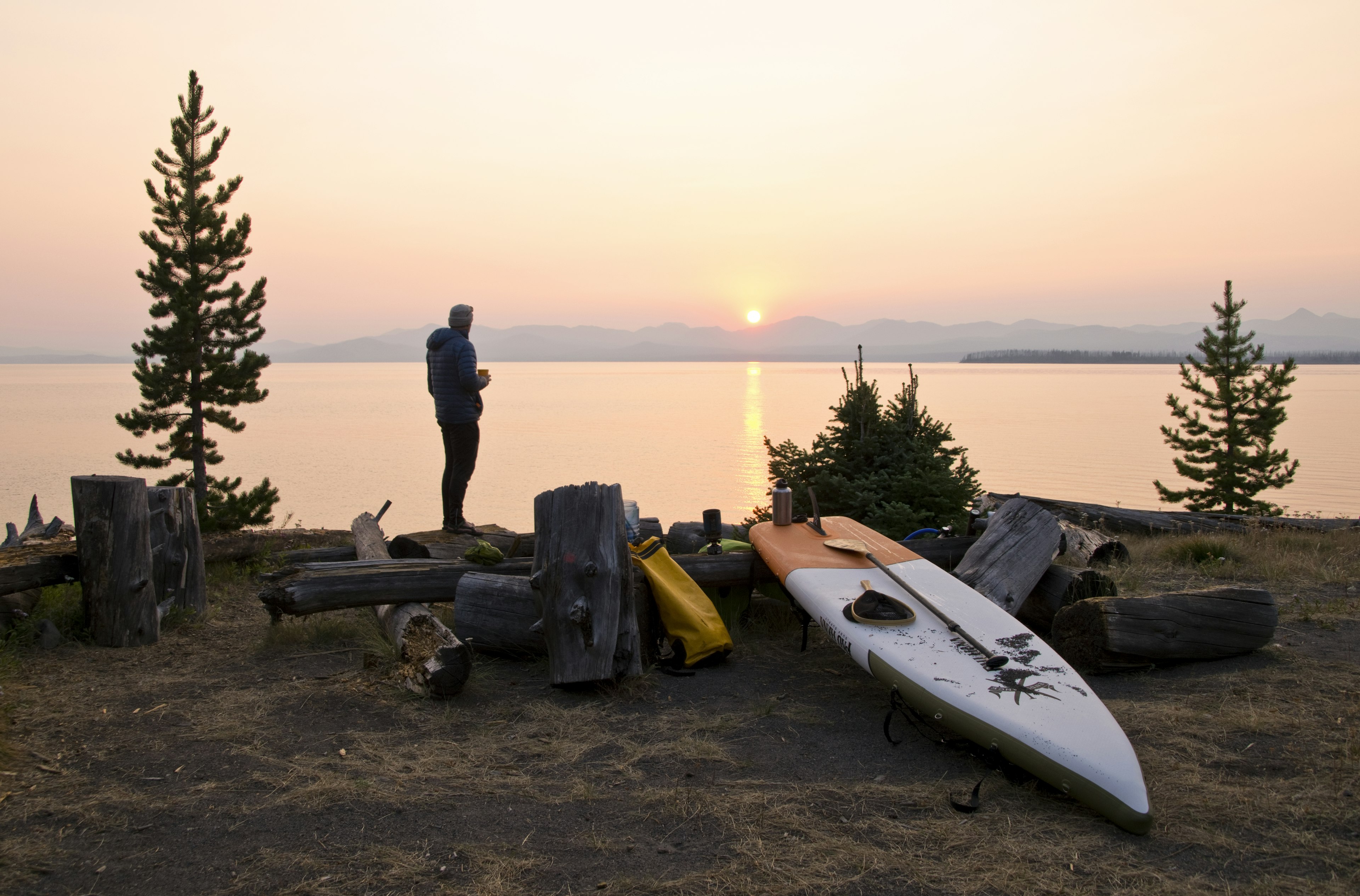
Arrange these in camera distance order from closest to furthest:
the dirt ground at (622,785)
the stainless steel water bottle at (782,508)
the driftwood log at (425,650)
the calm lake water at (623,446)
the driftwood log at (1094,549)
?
1. the dirt ground at (622,785)
2. the driftwood log at (425,650)
3. the stainless steel water bottle at (782,508)
4. the driftwood log at (1094,549)
5. the calm lake water at (623,446)

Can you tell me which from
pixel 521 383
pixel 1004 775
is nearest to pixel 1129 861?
pixel 1004 775

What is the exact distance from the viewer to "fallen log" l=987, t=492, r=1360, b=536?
1144 cm

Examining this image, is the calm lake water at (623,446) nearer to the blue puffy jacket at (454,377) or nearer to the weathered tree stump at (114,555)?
the blue puffy jacket at (454,377)

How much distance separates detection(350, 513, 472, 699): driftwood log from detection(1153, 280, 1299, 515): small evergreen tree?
1771cm

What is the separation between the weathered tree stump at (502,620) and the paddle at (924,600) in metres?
2.22

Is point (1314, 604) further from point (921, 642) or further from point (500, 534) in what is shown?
point (500, 534)

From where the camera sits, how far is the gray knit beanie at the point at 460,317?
8.05 m

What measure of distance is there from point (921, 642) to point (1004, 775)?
3.02ft

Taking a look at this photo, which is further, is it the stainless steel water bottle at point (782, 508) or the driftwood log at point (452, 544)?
the driftwood log at point (452, 544)

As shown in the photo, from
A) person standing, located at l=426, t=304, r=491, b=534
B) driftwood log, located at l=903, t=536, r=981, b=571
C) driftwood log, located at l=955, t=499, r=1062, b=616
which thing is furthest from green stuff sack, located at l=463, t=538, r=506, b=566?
driftwood log, located at l=955, t=499, r=1062, b=616

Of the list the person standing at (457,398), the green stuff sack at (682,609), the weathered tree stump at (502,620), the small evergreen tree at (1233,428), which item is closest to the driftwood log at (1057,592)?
the green stuff sack at (682,609)

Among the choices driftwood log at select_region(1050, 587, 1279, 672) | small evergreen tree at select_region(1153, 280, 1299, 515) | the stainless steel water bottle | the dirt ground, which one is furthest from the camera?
small evergreen tree at select_region(1153, 280, 1299, 515)

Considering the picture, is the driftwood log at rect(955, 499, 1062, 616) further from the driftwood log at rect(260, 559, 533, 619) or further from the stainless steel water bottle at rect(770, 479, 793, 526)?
the driftwood log at rect(260, 559, 533, 619)

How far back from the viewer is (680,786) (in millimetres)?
4066
